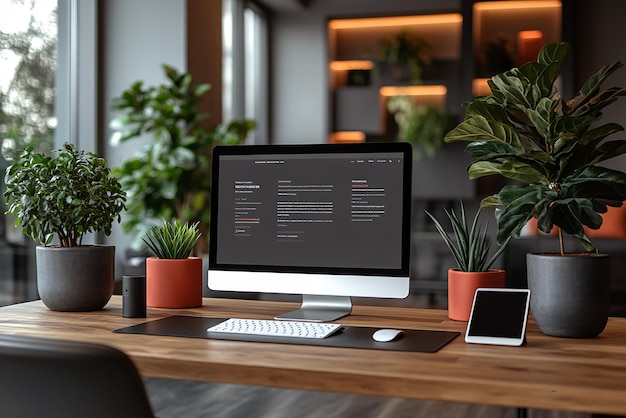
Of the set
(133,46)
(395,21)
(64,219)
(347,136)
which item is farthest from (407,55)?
(64,219)

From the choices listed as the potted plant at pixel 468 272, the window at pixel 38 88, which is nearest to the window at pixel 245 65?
the window at pixel 38 88

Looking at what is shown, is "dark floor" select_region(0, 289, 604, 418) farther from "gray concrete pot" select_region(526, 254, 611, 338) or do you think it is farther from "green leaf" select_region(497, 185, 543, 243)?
"green leaf" select_region(497, 185, 543, 243)

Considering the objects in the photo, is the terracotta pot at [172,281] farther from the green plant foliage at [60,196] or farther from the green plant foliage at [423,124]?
the green plant foliage at [423,124]

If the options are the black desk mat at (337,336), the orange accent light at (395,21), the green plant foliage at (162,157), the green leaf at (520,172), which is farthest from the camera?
the orange accent light at (395,21)

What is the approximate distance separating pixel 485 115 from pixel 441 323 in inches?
20.0

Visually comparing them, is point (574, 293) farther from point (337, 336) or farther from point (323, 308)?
point (323, 308)

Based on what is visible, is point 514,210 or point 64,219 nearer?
point 514,210

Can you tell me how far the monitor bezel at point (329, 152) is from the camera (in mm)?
1880

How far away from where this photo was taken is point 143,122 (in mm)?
4184

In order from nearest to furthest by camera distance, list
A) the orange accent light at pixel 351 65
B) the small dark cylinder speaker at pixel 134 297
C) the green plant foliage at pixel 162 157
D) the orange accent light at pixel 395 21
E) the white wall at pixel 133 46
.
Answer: the small dark cylinder speaker at pixel 134 297
the green plant foliage at pixel 162 157
the white wall at pixel 133 46
the orange accent light at pixel 395 21
the orange accent light at pixel 351 65

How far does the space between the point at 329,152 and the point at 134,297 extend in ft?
2.00

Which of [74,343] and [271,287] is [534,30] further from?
[74,343]

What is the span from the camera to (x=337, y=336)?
1636 millimetres

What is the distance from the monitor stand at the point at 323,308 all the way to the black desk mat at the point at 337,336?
0.59ft
